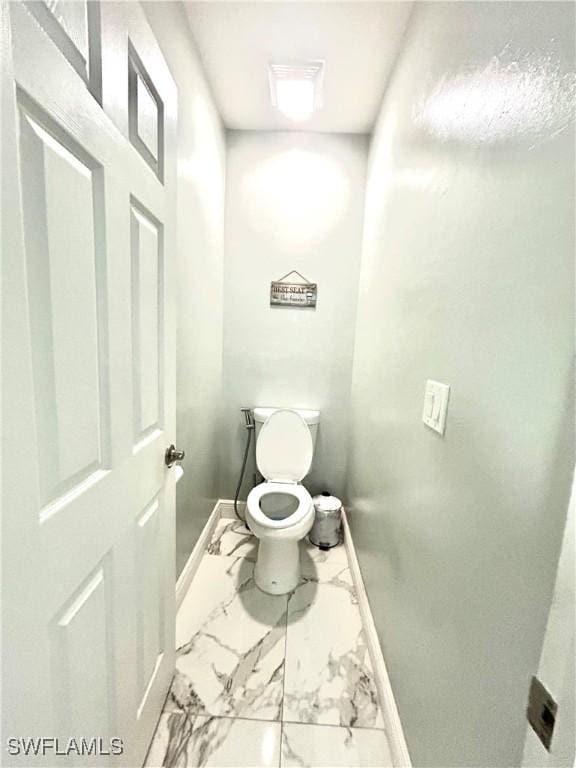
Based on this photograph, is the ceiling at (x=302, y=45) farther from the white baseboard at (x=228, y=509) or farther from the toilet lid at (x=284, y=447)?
the white baseboard at (x=228, y=509)

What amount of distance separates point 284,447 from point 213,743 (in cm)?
117

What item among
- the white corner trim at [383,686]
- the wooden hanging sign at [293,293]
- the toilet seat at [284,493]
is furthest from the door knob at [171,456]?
the wooden hanging sign at [293,293]

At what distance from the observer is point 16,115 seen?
0.39 meters

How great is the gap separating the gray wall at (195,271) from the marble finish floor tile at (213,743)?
55 centimetres

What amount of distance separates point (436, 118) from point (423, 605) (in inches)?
54.4

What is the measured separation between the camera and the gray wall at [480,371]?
0.45 meters

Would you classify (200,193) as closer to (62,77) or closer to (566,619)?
(62,77)

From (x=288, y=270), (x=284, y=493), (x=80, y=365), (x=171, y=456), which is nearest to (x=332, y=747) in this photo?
(x=284, y=493)

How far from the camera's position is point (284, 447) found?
1835 millimetres

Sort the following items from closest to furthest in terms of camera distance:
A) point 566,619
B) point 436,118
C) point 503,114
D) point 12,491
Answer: point 566,619 < point 12,491 < point 503,114 < point 436,118

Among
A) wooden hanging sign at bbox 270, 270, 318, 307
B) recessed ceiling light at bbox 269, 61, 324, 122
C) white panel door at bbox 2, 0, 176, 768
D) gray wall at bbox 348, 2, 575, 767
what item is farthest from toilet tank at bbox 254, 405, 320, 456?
recessed ceiling light at bbox 269, 61, 324, 122

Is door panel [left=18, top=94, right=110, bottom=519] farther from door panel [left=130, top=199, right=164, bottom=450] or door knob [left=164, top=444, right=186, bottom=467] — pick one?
door knob [left=164, top=444, right=186, bottom=467]

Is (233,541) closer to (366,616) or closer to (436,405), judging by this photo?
(366,616)

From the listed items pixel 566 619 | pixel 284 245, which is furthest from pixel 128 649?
pixel 284 245
